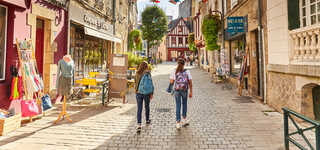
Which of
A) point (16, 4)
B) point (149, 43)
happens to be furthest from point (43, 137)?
point (149, 43)

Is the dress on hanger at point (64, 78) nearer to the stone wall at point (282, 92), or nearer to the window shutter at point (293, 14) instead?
the stone wall at point (282, 92)

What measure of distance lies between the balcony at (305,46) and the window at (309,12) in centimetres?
29

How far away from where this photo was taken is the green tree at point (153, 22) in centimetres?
2520

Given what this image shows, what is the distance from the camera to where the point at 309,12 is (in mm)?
4633

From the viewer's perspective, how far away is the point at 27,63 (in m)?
4.66

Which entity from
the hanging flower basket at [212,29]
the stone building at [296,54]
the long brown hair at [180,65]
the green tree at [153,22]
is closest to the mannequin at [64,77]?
the long brown hair at [180,65]

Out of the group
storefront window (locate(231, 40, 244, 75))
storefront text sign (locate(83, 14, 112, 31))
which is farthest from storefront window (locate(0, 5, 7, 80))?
storefront window (locate(231, 40, 244, 75))

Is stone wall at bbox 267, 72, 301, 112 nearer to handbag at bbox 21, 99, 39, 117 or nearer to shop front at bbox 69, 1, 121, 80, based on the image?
handbag at bbox 21, 99, 39, 117

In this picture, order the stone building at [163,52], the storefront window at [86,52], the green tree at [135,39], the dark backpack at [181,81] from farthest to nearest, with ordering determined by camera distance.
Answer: the stone building at [163,52]
the green tree at [135,39]
the storefront window at [86,52]
the dark backpack at [181,81]

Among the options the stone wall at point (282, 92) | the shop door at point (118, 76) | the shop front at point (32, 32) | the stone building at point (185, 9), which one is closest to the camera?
the shop front at point (32, 32)

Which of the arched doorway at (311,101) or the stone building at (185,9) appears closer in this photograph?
the arched doorway at (311,101)

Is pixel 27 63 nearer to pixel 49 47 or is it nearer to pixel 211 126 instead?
pixel 49 47

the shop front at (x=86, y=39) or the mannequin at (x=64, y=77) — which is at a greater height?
the shop front at (x=86, y=39)

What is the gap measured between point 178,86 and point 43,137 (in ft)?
9.61
